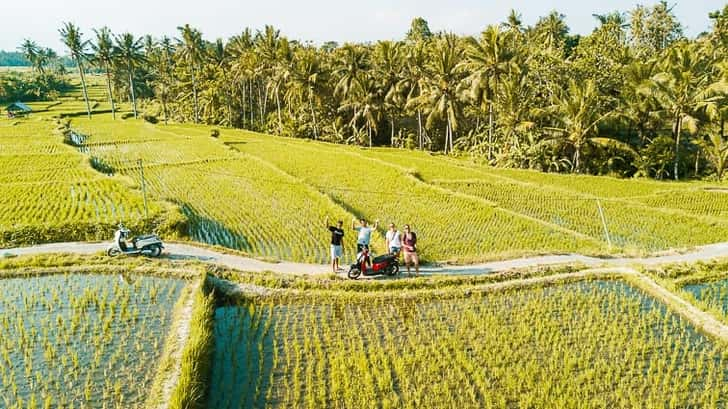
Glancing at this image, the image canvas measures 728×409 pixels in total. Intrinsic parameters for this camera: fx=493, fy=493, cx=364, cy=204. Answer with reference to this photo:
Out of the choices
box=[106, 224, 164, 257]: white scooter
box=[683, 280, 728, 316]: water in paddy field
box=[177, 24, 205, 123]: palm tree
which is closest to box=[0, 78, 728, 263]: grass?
box=[106, 224, 164, 257]: white scooter

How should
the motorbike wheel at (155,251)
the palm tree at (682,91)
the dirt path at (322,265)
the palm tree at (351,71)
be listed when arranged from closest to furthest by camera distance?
1. the dirt path at (322,265)
2. the motorbike wheel at (155,251)
3. the palm tree at (682,91)
4. the palm tree at (351,71)

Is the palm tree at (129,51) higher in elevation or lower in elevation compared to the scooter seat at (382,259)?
higher

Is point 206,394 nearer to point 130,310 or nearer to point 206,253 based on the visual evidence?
point 130,310

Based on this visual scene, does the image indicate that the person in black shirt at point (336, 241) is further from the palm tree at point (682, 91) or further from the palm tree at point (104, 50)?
the palm tree at point (104, 50)

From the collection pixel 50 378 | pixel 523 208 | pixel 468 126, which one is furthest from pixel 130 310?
pixel 468 126

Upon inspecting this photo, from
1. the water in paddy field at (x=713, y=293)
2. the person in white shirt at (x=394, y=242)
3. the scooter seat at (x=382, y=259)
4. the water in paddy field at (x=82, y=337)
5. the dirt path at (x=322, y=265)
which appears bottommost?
the water in paddy field at (x=82, y=337)

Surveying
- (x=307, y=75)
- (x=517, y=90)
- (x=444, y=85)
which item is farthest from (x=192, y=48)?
(x=517, y=90)

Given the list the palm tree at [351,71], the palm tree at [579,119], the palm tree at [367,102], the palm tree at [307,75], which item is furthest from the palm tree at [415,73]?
the palm tree at [579,119]

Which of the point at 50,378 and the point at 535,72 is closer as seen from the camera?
the point at 50,378
